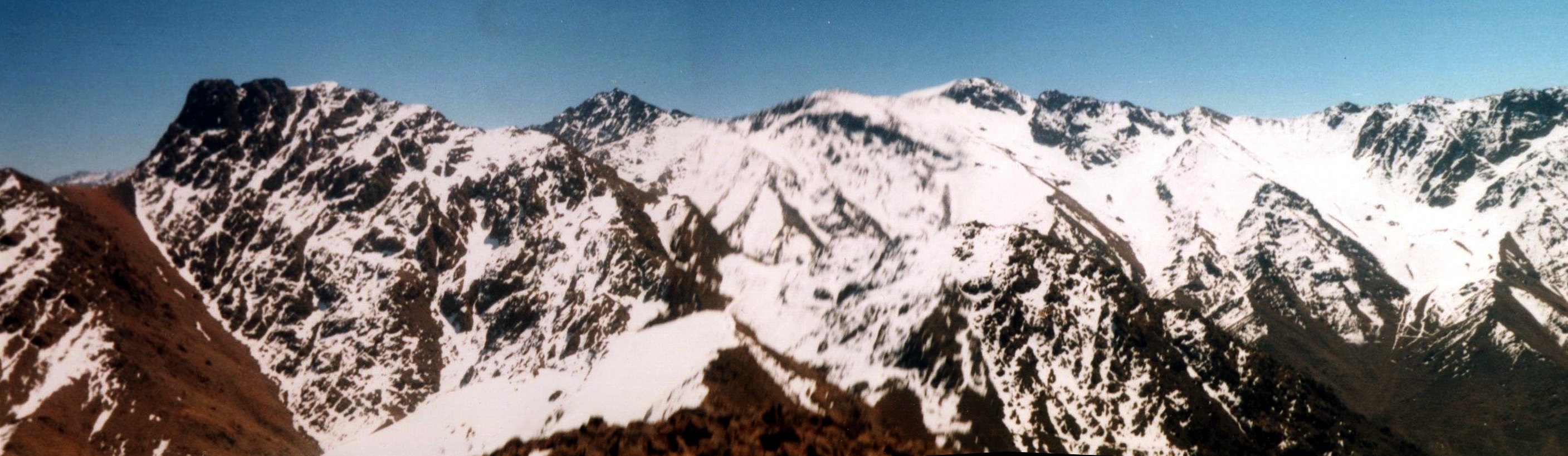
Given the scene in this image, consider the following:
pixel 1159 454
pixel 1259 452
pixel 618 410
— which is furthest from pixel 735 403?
pixel 1259 452

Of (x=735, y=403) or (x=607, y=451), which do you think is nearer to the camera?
(x=607, y=451)

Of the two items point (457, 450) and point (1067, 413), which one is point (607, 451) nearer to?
point (457, 450)

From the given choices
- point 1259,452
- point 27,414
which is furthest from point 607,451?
point 27,414

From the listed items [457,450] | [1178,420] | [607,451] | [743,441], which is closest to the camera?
[743,441]

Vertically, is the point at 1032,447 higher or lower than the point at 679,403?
lower

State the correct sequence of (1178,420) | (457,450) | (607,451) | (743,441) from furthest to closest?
(1178,420) < (457,450) < (607,451) < (743,441)

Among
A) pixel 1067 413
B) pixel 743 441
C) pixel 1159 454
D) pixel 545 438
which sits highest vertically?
pixel 1067 413

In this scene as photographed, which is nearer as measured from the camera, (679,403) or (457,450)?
(457,450)

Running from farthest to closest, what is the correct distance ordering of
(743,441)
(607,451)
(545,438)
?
(545,438) < (607,451) < (743,441)

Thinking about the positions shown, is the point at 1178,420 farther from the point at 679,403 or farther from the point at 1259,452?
the point at 679,403
